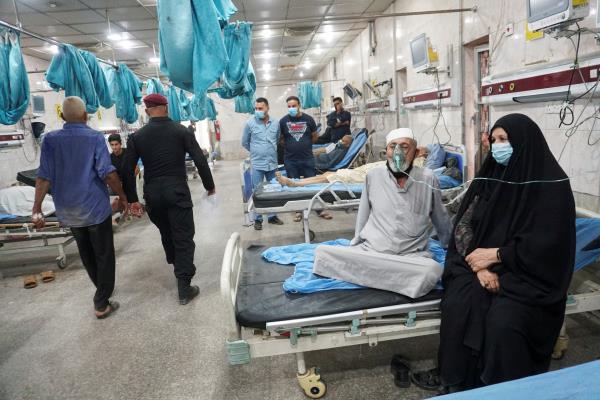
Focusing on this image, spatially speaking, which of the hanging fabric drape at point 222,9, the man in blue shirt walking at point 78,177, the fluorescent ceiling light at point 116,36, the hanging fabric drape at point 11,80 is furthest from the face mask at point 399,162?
the fluorescent ceiling light at point 116,36

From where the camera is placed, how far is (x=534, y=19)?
278cm

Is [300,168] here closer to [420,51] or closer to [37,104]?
[420,51]

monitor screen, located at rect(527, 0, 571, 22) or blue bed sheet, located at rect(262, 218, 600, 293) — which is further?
monitor screen, located at rect(527, 0, 571, 22)

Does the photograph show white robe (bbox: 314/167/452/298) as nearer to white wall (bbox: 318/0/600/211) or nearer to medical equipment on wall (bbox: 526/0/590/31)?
medical equipment on wall (bbox: 526/0/590/31)

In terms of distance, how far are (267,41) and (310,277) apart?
843cm

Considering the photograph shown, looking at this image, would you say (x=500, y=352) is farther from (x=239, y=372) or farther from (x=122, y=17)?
(x=122, y=17)

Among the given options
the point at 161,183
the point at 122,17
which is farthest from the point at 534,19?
the point at 122,17

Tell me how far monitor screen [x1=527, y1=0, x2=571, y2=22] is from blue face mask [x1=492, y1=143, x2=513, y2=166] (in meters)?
1.32

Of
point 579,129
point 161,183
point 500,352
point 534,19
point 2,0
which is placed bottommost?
point 500,352

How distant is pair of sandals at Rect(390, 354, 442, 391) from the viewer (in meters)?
2.08

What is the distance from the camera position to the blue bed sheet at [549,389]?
3.47ft

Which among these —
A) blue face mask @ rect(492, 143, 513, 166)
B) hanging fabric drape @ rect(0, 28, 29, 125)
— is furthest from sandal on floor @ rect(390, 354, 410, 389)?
hanging fabric drape @ rect(0, 28, 29, 125)

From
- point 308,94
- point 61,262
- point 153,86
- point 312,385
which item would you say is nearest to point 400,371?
point 312,385

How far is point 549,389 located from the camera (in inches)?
42.6
